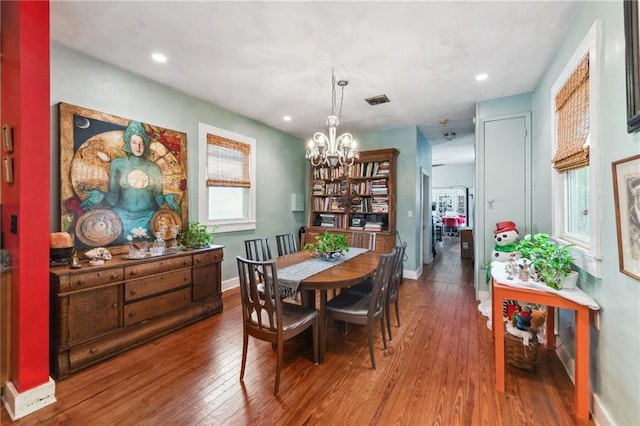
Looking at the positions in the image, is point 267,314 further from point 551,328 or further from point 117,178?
point 551,328

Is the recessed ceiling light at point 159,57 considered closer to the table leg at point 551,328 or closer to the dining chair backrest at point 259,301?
the dining chair backrest at point 259,301

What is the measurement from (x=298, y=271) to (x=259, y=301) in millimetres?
480

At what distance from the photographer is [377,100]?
363cm

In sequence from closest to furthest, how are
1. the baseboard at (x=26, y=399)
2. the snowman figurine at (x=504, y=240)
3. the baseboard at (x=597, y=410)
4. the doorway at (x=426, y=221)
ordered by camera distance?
the baseboard at (x=597, y=410)
the baseboard at (x=26, y=399)
the snowman figurine at (x=504, y=240)
the doorway at (x=426, y=221)

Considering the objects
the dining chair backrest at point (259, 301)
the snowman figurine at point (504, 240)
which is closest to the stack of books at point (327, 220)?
the snowman figurine at point (504, 240)

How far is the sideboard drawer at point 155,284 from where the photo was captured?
2409 millimetres

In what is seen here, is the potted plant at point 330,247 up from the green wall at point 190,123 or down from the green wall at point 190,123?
down

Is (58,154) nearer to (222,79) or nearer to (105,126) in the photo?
(105,126)

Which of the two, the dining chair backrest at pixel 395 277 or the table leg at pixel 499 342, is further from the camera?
the dining chair backrest at pixel 395 277

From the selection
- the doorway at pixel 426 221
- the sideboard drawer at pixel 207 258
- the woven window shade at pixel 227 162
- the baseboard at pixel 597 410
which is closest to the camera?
the baseboard at pixel 597 410

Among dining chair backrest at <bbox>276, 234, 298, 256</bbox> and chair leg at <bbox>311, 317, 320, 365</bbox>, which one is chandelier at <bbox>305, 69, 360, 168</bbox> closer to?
dining chair backrest at <bbox>276, 234, 298, 256</bbox>

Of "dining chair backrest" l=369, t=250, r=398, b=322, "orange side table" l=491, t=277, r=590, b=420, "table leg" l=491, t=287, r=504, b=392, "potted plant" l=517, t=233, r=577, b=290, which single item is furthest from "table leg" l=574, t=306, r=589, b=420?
"dining chair backrest" l=369, t=250, r=398, b=322

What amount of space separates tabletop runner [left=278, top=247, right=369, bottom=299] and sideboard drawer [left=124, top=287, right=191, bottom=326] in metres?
1.22

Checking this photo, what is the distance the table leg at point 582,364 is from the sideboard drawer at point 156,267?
3283mm
